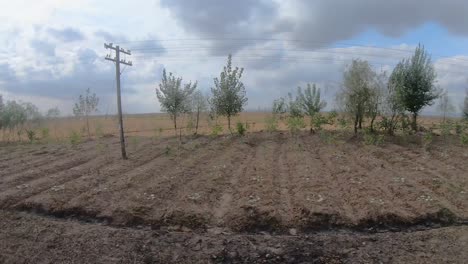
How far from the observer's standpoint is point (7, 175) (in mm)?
14820

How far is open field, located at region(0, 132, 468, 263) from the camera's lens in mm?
8109

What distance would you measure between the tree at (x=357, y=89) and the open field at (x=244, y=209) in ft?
15.0

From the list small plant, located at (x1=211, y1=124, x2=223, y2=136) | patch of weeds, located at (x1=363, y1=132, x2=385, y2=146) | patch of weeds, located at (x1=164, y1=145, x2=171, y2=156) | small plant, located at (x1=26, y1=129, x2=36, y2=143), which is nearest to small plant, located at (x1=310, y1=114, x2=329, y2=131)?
patch of weeds, located at (x1=363, y1=132, x2=385, y2=146)

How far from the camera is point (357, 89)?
20.1 meters

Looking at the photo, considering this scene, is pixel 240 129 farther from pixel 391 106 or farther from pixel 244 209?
pixel 244 209

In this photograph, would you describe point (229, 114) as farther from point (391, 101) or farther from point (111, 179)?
point (111, 179)

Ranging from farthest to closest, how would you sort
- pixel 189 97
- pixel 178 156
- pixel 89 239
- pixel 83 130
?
pixel 83 130 < pixel 189 97 < pixel 178 156 < pixel 89 239

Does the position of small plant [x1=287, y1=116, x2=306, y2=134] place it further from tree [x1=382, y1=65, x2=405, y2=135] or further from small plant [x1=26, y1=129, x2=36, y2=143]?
small plant [x1=26, y1=129, x2=36, y2=143]

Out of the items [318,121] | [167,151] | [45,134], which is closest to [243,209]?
[167,151]

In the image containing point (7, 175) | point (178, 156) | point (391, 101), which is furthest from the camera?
point (391, 101)

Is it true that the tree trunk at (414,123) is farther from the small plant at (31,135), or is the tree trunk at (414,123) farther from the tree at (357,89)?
the small plant at (31,135)

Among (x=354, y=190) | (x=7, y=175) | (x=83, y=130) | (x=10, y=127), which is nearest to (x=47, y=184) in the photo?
(x=7, y=175)

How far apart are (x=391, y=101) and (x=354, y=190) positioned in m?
9.89

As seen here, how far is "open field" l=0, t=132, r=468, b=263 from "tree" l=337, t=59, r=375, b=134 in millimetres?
4571
